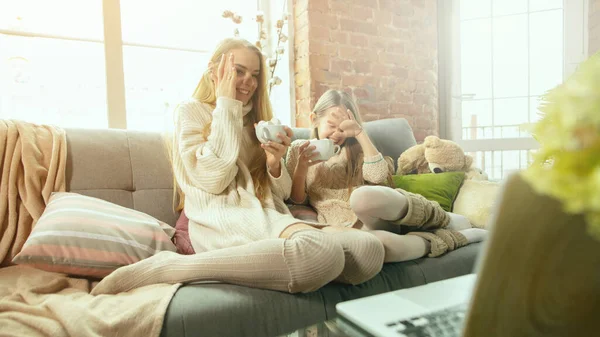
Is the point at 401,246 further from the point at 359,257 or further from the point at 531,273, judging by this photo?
the point at 531,273

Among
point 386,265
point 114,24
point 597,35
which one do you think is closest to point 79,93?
point 114,24

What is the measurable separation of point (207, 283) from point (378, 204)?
0.43 m

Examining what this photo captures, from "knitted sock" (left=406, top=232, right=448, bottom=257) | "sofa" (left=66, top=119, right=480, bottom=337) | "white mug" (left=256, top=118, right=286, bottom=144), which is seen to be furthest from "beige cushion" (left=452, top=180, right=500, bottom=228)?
"white mug" (left=256, top=118, right=286, bottom=144)

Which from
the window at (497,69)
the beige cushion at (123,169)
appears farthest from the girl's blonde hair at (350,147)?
the window at (497,69)

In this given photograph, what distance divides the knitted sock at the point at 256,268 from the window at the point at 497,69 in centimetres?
191

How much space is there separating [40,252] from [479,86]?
7.91 feet

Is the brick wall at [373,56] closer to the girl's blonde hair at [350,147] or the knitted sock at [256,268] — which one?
the girl's blonde hair at [350,147]

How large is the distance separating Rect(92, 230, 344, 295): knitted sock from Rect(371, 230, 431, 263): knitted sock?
0.20 metres

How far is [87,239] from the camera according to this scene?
0.85 meters

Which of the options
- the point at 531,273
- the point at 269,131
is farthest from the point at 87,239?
the point at 531,273

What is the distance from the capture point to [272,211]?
1.05 m

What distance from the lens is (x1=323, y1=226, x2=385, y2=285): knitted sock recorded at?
0.84 m

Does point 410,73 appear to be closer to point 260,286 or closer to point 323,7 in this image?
point 323,7

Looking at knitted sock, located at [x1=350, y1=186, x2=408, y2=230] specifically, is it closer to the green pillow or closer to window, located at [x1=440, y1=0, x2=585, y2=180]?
the green pillow
